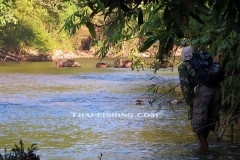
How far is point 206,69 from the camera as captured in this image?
6.53 meters

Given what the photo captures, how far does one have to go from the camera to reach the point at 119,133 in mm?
9820

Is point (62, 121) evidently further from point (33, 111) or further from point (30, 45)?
point (30, 45)

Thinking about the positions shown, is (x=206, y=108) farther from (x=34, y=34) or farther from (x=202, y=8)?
(x=34, y=34)

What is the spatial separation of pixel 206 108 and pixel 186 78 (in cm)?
48

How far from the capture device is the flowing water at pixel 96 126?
7.70 meters

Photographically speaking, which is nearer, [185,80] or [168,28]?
[168,28]

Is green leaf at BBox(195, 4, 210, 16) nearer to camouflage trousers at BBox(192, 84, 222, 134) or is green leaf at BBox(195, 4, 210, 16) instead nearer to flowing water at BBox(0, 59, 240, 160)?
camouflage trousers at BBox(192, 84, 222, 134)

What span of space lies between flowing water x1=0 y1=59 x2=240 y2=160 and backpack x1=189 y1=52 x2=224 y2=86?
1045 millimetres

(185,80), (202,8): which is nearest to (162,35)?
(202,8)

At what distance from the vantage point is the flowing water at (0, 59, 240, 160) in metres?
7.70

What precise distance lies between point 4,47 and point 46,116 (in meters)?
29.5

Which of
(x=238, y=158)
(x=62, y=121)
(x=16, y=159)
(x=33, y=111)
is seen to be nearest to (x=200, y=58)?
(x=238, y=158)

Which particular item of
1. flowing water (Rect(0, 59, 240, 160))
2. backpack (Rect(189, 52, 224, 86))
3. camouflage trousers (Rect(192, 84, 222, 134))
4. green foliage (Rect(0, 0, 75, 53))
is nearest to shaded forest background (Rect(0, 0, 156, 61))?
green foliage (Rect(0, 0, 75, 53))

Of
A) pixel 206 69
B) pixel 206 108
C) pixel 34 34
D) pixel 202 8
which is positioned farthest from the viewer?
pixel 34 34
